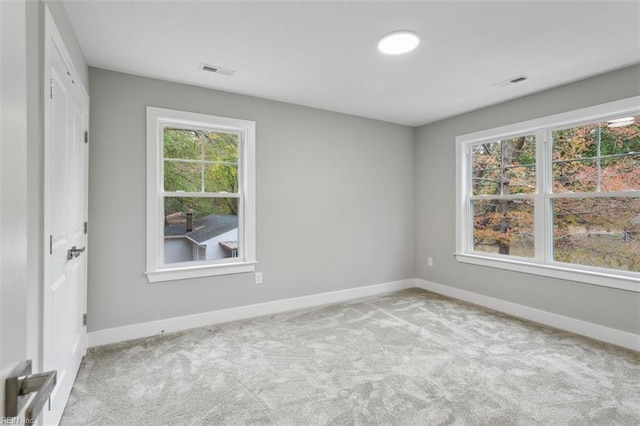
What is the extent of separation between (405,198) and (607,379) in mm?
2996

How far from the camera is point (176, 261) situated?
3.32m

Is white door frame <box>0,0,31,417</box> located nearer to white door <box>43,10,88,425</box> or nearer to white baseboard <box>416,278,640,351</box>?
white door <box>43,10,88,425</box>

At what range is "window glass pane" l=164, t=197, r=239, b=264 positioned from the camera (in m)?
3.29

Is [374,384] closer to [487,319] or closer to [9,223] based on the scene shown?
[487,319]

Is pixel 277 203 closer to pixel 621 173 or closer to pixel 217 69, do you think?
pixel 217 69

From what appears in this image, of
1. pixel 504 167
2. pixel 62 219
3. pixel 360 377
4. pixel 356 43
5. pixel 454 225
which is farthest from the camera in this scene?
pixel 454 225

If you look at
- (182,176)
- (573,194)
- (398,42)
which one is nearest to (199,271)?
(182,176)

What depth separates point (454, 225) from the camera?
4.41m

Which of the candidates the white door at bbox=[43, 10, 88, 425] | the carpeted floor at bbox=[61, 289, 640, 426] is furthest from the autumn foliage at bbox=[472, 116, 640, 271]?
the white door at bbox=[43, 10, 88, 425]

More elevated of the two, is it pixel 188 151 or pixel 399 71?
pixel 399 71

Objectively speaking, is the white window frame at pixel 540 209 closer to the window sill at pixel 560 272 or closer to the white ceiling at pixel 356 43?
the window sill at pixel 560 272

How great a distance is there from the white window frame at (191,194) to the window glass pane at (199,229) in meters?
0.07

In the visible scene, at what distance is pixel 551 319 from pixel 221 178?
3.66 m

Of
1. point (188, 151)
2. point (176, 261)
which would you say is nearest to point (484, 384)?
Answer: point (176, 261)
